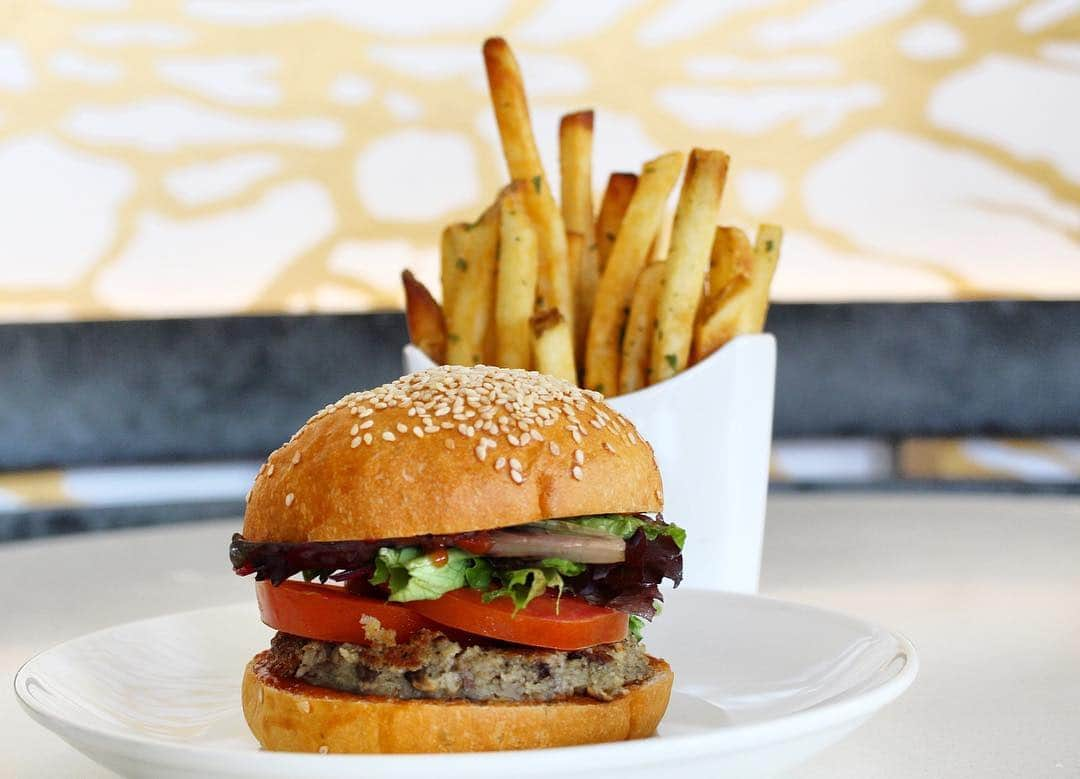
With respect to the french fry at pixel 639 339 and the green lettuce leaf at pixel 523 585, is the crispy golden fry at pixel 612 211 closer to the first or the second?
the french fry at pixel 639 339

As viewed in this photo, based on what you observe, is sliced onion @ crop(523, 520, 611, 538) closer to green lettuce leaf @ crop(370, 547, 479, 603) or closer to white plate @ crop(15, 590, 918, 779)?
green lettuce leaf @ crop(370, 547, 479, 603)

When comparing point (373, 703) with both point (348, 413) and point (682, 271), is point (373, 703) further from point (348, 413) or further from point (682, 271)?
point (682, 271)

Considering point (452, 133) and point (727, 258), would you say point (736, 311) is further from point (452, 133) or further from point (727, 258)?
point (452, 133)

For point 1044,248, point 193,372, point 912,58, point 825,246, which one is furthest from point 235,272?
point 1044,248

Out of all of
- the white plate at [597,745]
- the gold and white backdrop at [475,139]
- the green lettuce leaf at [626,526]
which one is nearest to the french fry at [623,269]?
the white plate at [597,745]

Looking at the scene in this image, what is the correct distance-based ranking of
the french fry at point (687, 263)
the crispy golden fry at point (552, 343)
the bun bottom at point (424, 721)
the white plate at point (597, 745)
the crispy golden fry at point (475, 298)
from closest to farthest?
1. the white plate at point (597, 745)
2. the bun bottom at point (424, 721)
3. the crispy golden fry at point (552, 343)
4. the french fry at point (687, 263)
5. the crispy golden fry at point (475, 298)
